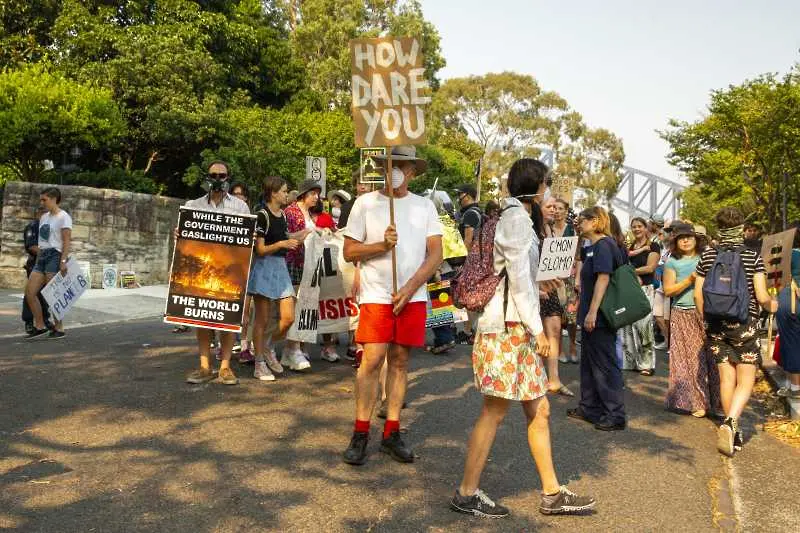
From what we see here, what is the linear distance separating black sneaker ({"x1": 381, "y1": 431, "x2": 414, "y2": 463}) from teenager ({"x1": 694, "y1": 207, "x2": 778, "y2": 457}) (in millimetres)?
2491

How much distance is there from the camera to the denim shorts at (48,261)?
991 centimetres

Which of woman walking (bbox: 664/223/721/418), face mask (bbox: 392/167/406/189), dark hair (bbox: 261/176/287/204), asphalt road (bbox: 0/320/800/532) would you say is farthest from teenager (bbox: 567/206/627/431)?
dark hair (bbox: 261/176/287/204)

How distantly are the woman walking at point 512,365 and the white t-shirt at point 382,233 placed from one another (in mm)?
970

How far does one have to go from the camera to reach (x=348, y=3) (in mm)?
A: 39250

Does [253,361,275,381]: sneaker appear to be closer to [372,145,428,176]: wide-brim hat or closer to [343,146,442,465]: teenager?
[343,146,442,465]: teenager

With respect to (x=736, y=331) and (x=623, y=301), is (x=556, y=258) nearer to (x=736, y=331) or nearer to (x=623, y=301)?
(x=623, y=301)

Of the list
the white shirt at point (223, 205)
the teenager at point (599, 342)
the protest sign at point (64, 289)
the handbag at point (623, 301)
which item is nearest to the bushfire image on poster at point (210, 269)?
the white shirt at point (223, 205)

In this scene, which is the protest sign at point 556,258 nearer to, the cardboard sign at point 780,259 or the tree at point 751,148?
the cardboard sign at point 780,259

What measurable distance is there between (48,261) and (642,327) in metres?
7.11

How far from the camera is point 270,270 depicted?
7453 millimetres

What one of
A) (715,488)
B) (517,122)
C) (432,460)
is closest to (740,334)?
(715,488)

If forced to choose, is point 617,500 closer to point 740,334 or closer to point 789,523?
point 789,523

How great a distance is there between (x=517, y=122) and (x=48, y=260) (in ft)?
150

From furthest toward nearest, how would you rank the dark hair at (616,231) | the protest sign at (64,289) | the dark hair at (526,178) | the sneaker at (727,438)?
the protest sign at (64,289)
the dark hair at (616,231)
the sneaker at (727,438)
the dark hair at (526,178)
